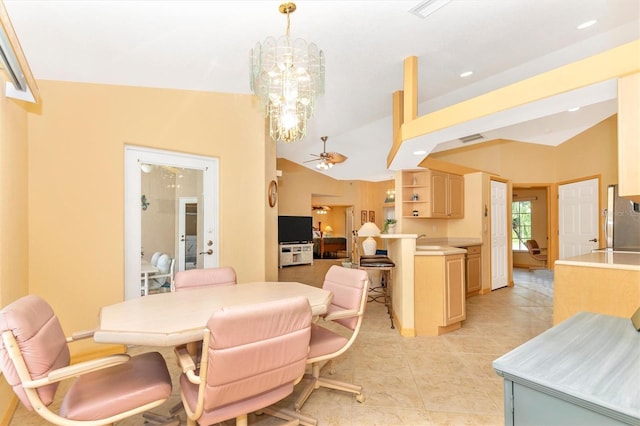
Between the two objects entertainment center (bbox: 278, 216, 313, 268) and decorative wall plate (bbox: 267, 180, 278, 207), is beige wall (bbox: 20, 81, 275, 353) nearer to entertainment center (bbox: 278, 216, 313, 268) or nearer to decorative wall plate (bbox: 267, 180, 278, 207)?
decorative wall plate (bbox: 267, 180, 278, 207)

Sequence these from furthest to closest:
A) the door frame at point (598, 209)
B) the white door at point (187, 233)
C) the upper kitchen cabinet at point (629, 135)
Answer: the door frame at point (598, 209), the white door at point (187, 233), the upper kitchen cabinet at point (629, 135)

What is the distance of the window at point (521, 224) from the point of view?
8305mm

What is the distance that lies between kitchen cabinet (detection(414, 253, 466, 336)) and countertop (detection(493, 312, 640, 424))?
2020 mm

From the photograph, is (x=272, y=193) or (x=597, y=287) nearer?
(x=597, y=287)

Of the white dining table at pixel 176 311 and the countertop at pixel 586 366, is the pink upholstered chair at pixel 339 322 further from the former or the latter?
the countertop at pixel 586 366

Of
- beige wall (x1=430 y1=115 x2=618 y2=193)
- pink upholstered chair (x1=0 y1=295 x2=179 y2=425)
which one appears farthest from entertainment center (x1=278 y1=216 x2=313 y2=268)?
pink upholstered chair (x1=0 y1=295 x2=179 y2=425)

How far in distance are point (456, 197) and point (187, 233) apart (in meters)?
4.54

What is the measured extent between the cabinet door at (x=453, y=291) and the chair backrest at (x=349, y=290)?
155 cm

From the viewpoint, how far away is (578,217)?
214 inches

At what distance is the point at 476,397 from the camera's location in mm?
2111

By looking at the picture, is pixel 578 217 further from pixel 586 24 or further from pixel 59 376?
pixel 59 376

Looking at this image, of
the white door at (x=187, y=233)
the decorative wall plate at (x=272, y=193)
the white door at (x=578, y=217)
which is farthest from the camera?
the white door at (x=578, y=217)

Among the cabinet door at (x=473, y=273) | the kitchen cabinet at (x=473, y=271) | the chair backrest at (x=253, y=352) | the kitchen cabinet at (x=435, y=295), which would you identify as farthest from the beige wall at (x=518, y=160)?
the chair backrest at (x=253, y=352)

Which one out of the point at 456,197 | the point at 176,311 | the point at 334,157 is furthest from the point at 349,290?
the point at 334,157
